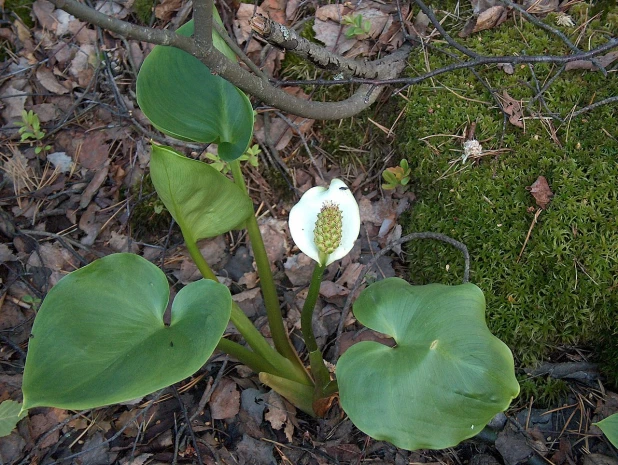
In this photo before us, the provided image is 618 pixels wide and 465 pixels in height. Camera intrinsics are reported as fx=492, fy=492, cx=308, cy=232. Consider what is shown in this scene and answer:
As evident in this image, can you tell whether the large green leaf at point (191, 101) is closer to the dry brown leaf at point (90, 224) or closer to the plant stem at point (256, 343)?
the plant stem at point (256, 343)

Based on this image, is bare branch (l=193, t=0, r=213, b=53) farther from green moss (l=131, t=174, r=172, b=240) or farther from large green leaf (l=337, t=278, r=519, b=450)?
green moss (l=131, t=174, r=172, b=240)

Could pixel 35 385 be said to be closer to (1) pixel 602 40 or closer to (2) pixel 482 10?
(2) pixel 482 10

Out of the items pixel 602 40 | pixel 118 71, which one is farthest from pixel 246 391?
pixel 602 40

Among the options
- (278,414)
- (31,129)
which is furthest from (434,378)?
(31,129)

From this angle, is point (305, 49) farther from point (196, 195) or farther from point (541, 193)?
point (541, 193)

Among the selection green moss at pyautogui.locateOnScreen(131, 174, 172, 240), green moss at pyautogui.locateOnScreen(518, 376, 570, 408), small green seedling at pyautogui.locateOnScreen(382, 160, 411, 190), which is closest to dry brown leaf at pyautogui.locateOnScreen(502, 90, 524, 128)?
small green seedling at pyautogui.locateOnScreen(382, 160, 411, 190)

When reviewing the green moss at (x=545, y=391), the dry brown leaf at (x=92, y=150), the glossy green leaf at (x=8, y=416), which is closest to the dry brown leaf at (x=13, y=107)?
the dry brown leaf at (x=92, y=150)
